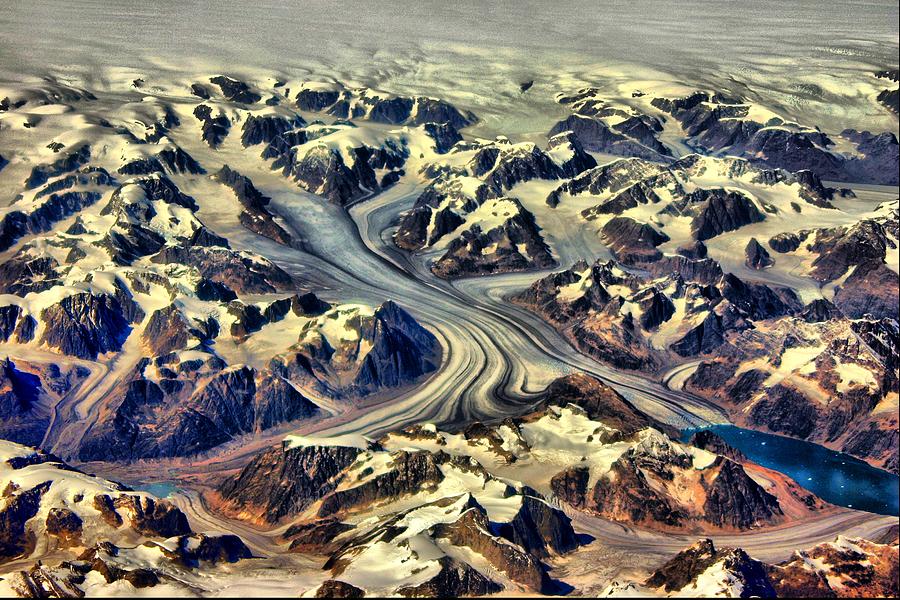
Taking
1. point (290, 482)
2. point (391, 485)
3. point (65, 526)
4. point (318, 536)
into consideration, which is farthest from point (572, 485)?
point (65, 526)

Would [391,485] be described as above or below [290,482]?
above

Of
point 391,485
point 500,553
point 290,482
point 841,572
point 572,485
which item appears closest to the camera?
point 500,553

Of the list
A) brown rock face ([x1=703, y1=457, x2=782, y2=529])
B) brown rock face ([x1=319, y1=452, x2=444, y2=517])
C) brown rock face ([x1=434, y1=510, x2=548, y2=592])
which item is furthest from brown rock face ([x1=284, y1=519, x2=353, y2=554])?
brown rock face ([x1=703, y1=457, x2=782, y2=529])

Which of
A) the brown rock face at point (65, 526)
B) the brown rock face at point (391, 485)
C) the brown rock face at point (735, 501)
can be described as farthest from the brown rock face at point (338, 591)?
the brown rock face at point (735, 501)

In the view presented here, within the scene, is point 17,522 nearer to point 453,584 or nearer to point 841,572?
point 453,584

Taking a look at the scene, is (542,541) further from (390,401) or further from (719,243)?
(719,243)

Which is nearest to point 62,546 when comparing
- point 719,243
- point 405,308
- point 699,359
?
point 405,308

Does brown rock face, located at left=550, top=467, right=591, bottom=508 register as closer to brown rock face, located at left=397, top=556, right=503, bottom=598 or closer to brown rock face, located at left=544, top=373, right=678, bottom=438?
brown rock face, located at left=544, top=373, right=678, bottom=438

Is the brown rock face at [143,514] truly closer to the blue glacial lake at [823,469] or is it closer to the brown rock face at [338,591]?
the brown rock face at [338,591]

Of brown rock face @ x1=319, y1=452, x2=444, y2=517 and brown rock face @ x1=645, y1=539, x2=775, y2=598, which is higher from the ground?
brown rock face @ x1=645, y1=539, x2=775, y2=598
